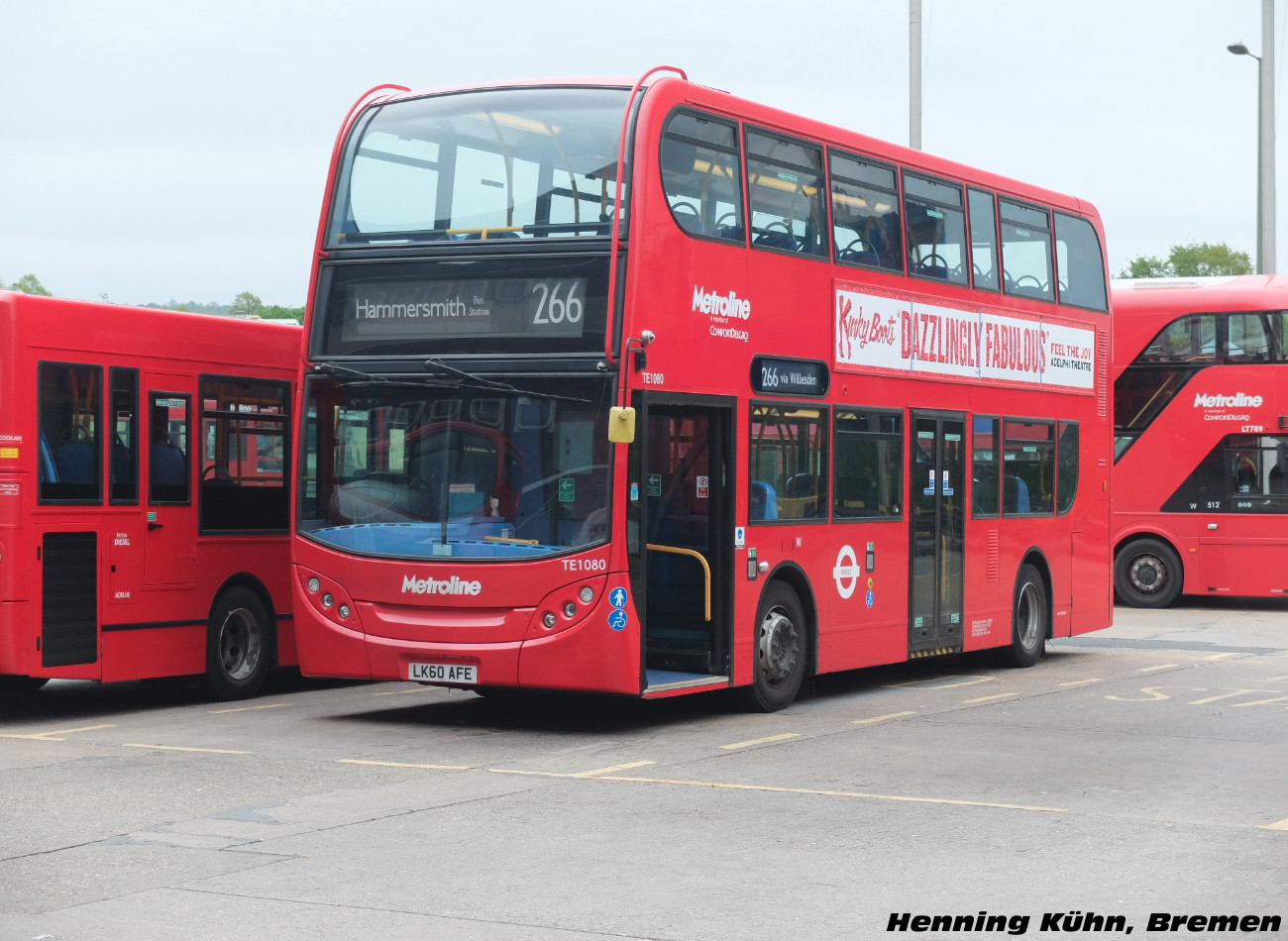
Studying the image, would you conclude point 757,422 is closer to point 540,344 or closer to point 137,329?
point 540,344

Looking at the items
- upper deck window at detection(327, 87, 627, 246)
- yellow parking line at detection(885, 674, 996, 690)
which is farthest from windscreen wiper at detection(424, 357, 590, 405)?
yellow parking line at detection(885, 674, 996, 690)

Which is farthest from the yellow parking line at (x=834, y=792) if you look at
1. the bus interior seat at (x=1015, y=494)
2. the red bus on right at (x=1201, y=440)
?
the red bus on right at (x=1201, y=440)

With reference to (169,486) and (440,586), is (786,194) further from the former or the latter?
(169,486)

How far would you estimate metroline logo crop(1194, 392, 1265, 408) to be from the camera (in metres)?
26.2

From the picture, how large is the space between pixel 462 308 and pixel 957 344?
5.63 metres

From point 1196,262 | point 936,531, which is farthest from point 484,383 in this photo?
point 1196,262

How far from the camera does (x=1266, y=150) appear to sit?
3083 cm

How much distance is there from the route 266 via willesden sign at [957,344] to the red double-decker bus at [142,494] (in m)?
4.74

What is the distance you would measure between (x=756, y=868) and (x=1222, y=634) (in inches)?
622

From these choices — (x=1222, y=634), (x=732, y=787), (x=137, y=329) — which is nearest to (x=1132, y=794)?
(x=732, y=787)

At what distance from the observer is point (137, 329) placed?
13789mm

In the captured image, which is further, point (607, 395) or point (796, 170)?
point (796, 170)

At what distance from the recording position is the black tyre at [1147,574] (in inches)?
1054

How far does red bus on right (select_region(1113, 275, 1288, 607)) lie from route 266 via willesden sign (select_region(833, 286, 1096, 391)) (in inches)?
310
